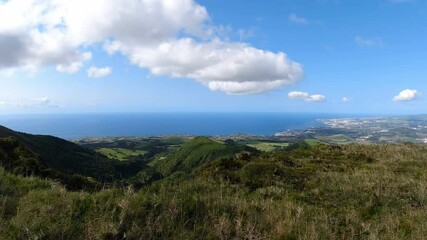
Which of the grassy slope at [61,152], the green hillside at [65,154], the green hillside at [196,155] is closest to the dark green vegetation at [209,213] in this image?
the green hillside at [65,154]

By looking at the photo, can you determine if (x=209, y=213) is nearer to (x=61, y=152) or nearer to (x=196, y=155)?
(x=196, y=155)

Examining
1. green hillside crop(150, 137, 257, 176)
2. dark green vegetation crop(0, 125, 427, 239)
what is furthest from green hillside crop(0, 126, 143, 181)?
dark green vegetation crop(0, 125, 427, 239)

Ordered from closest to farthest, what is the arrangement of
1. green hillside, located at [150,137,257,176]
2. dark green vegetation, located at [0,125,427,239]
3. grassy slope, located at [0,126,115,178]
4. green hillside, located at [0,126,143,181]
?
dark green vegetation, located at [0,125,427,239], grassy slope, located at [0,126,115,178], green hillside, located at [0,126,143,181], green hillside, located at [150,137,257,176]

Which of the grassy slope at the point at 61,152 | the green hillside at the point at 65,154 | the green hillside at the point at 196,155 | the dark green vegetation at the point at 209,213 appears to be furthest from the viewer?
the green hillside at the point at 196,155

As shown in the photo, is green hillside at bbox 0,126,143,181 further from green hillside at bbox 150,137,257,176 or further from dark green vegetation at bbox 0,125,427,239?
dark green vegetation at bbox 0,125,427,239

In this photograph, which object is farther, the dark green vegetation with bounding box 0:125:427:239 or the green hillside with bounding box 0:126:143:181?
the green hillside with bounding box 0:126:143:181

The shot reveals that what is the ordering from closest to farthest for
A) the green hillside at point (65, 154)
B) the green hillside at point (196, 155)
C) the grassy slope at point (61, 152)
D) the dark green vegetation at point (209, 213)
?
the dark green vegetation at point (209, 213) < the grassy slope at point (61, 152) < the green hillside at point (65, 154) < the green hillside at point (196, 155)

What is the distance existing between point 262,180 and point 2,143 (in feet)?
42.8

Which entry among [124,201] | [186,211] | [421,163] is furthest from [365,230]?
[421,163]

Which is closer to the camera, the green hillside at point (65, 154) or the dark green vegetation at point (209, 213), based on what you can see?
the dark green vegetation at point (209, 213)

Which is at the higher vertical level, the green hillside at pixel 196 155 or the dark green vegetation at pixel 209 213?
the dark green vegetation at pixel 209 213

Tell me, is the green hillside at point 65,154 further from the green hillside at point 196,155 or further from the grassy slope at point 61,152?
the green hillside at point 196,155

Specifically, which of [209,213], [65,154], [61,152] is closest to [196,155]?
[65,154]

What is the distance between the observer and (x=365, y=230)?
6488 mm
